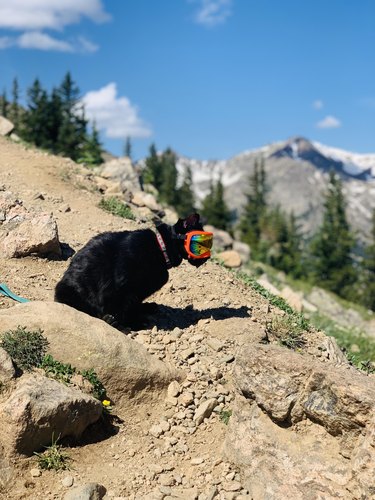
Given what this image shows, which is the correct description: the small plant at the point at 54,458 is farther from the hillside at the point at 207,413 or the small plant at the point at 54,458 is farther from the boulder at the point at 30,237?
the boulder at the point at 30,237

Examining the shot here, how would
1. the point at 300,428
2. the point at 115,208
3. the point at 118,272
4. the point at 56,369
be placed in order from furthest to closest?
the point at 115,208, the point at 118,272, the point at 56,369, the point at 300,428

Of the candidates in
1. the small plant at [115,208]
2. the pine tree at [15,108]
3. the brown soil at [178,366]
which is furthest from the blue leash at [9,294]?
the pine tree at [15,108]

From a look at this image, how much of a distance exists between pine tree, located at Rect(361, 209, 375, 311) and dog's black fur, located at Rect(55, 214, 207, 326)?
53175mm

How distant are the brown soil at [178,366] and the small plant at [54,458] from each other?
0.21ft

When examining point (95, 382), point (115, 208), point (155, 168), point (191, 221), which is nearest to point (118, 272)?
point (191, 221)

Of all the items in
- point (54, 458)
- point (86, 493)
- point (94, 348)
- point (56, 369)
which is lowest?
point (86, 493)

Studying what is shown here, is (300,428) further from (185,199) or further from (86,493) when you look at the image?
(185,199)

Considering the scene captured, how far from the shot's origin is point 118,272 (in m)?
6.82

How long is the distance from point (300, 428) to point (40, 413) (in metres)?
2.57

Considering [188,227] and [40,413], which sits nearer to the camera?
[40,413]

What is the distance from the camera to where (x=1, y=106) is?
96.8 metres

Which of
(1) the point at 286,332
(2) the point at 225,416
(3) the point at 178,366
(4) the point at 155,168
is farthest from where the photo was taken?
(4) the point at 155,168

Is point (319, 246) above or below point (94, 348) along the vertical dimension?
below

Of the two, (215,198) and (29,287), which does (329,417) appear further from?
(215,198)
